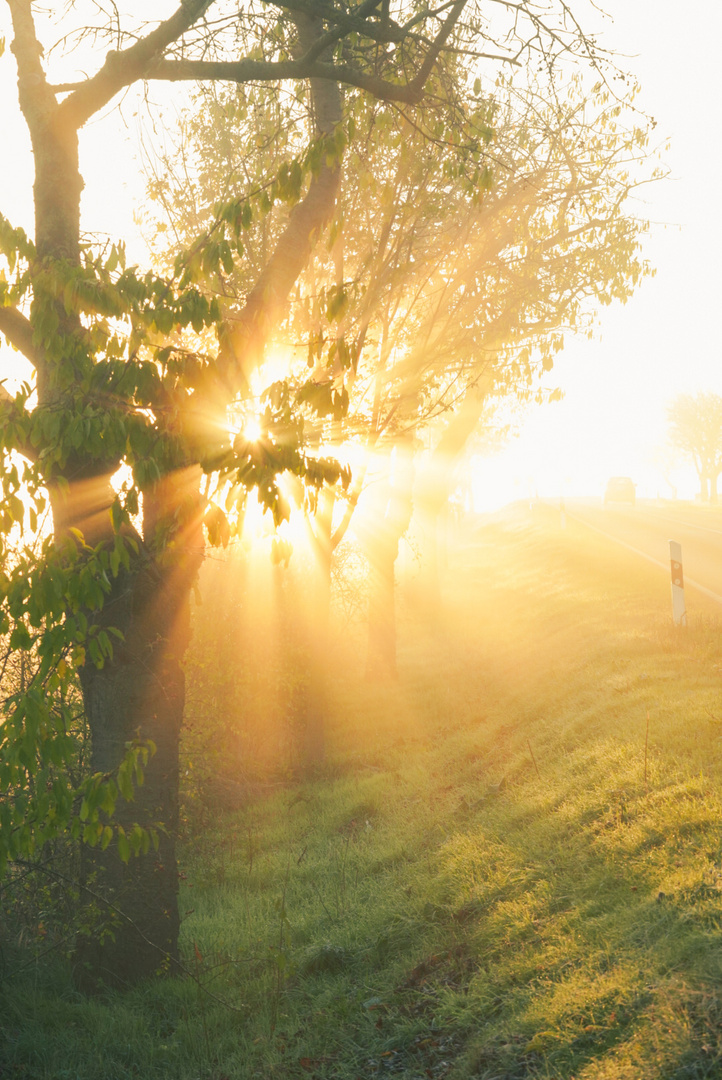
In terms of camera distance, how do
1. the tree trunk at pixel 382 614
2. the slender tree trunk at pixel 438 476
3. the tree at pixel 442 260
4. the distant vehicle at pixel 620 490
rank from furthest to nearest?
the distant vehicle at pixel 620 490 → the slender tree trunk at pixel 438 476 → the tree trunk at pixel 382 614 → the tree at pixel 442 260

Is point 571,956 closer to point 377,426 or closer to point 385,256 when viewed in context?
point 377,426

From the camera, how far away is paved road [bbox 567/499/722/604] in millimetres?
16080

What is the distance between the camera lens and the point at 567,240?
12.5 m

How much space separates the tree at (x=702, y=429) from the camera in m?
61.0

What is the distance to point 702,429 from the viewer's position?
202 ft

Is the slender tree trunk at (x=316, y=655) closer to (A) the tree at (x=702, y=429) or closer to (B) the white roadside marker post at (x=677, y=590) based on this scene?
(B) the white roadside marker post at (x=677, y=590)

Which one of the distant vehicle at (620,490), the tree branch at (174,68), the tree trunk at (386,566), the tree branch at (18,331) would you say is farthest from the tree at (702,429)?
the tree branch at (18,331)

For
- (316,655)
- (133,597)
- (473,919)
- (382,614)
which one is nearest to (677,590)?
(316,655)

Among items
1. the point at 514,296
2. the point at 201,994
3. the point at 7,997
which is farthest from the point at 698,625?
the point at 7,997

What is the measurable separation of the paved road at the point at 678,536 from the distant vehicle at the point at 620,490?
10.1 metres

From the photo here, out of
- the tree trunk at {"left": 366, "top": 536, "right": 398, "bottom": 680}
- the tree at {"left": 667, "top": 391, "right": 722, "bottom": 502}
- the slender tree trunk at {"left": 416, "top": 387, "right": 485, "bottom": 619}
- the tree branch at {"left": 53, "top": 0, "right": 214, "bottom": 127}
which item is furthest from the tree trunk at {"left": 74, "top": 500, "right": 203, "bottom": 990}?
the tree at {"left": 667, "top": 391, "right": 722, "bottom": 502}

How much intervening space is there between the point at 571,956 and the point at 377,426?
7.81 m

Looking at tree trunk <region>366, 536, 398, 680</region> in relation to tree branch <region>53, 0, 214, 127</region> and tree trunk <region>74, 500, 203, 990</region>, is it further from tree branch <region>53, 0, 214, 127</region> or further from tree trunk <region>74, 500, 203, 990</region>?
tree branch <region>53, 0, 214, 127</region>

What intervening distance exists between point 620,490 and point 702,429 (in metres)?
16.2
